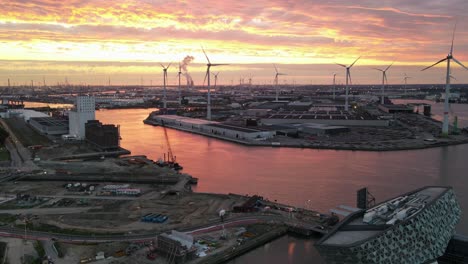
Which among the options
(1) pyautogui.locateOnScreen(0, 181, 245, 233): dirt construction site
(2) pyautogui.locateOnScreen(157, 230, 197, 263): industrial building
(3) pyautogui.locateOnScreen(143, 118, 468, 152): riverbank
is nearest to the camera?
(2) pyautogui.locateOnScreen(157, 230, 197, 263): industrial building

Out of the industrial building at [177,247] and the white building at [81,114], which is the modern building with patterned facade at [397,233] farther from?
the white building at [81,114]

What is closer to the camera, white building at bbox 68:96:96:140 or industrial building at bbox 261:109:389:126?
white building at bbox 68:96:96:140

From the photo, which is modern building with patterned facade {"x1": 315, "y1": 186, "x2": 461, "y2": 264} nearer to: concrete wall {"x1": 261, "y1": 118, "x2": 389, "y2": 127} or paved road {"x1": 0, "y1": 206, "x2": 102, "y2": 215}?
paved road {"x1": 0, "y1": 206, "x2": 102, "y2": 215}

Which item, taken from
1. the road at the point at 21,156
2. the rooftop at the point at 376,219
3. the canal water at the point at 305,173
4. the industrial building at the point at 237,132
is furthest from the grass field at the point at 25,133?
the rooftop at the point at 376,219

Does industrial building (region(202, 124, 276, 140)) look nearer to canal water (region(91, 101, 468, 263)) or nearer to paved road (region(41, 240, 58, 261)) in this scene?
canal water (region(91, 101, 468, 263))

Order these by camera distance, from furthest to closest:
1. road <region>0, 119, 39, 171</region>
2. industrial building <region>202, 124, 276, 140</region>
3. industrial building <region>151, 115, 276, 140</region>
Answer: industrial building <region>151, 115, 276, 140</region> → industrial building <region>202, 124, 276, 140</region> → road <region>0, 119, 39, 171</region>

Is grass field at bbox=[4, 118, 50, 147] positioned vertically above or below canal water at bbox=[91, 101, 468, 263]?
above

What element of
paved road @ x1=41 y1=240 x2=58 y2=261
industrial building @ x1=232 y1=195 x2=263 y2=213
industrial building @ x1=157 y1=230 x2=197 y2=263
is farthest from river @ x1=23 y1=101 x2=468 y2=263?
paved road @ x1=41 y1=240 x2=58 y2=261

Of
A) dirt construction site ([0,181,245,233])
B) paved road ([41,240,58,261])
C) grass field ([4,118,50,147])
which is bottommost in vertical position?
paved road ([41,240,58,261])
